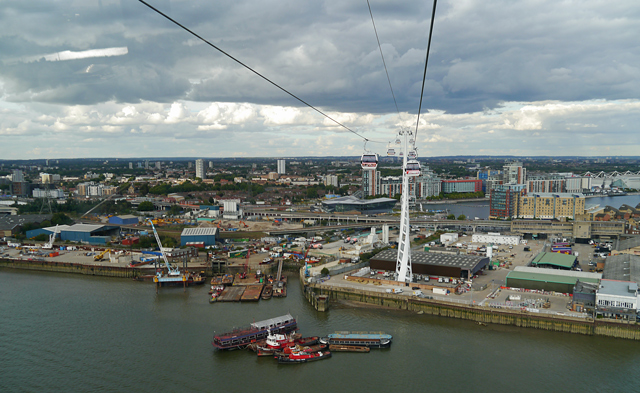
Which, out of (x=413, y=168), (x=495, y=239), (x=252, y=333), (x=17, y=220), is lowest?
(x=252, y=333)

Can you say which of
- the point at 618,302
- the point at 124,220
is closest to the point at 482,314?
the point at 618,302

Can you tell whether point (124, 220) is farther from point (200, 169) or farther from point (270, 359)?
point (200, 169)

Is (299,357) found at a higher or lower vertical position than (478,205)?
lower

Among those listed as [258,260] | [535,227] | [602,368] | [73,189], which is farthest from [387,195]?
[602,368]

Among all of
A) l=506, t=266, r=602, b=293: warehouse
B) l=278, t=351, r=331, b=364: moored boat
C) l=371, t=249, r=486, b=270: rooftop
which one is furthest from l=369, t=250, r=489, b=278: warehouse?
l=278, t=351, r=331, b=364: moored boat

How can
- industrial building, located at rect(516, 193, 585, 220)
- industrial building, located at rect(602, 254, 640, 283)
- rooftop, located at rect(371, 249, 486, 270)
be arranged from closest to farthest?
1. industrial building, located at rect(602, 254, 640, 283)
2. rooftop, located at rect(371, 249, 486, 270)
3. industrial building, located at rect(516, 193, 585, 220)

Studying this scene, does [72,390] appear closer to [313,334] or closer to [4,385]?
[4,385]

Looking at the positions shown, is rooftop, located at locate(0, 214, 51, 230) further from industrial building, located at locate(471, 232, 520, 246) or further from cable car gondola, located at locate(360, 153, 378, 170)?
industrial building, located at locate(471, 232, 520, 246)
